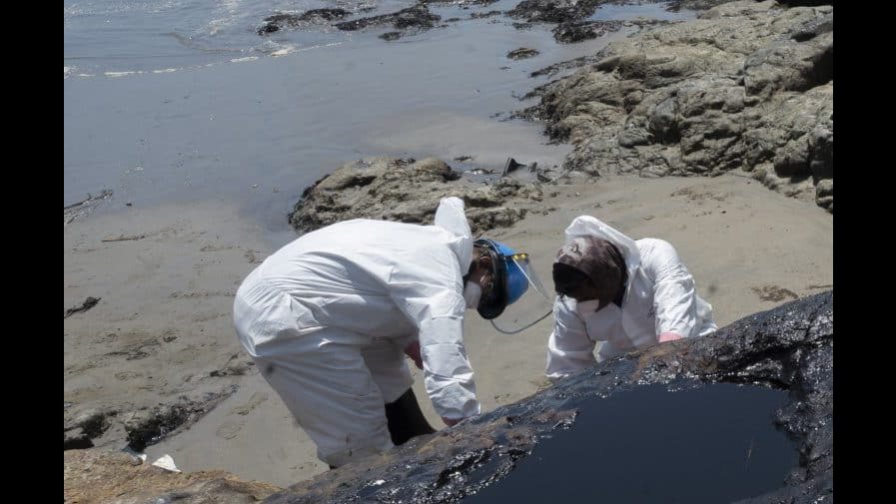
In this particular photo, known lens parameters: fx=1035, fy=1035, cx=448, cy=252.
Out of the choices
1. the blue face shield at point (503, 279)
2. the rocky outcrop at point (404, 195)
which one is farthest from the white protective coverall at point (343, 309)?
the rocky outcrop at point (404, 195)

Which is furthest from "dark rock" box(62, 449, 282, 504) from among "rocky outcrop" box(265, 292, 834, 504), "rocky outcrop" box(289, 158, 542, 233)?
"rocky outcrop" box(289, 158, 542, 233)

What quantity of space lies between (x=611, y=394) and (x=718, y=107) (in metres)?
5.96

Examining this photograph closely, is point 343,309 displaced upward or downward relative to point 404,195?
upward

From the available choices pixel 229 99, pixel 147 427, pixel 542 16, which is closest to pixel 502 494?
pixel 147 427

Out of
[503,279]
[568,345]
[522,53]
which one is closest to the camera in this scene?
[503,279]

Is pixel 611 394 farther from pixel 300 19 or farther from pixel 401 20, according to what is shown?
pixel 300 19

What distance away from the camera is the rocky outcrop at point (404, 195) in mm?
7977

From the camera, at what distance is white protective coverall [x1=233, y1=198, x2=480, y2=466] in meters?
3.53

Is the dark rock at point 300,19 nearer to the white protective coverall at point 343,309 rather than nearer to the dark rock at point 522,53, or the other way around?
the dark rock at point 522,53

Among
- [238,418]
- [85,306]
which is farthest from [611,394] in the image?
[85,306]

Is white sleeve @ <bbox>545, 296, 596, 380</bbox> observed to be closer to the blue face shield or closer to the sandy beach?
the blue face shield

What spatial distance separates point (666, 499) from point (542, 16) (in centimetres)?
1550

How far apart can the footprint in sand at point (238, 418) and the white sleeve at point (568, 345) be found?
2076 millimetres

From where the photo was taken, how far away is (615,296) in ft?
12.9
